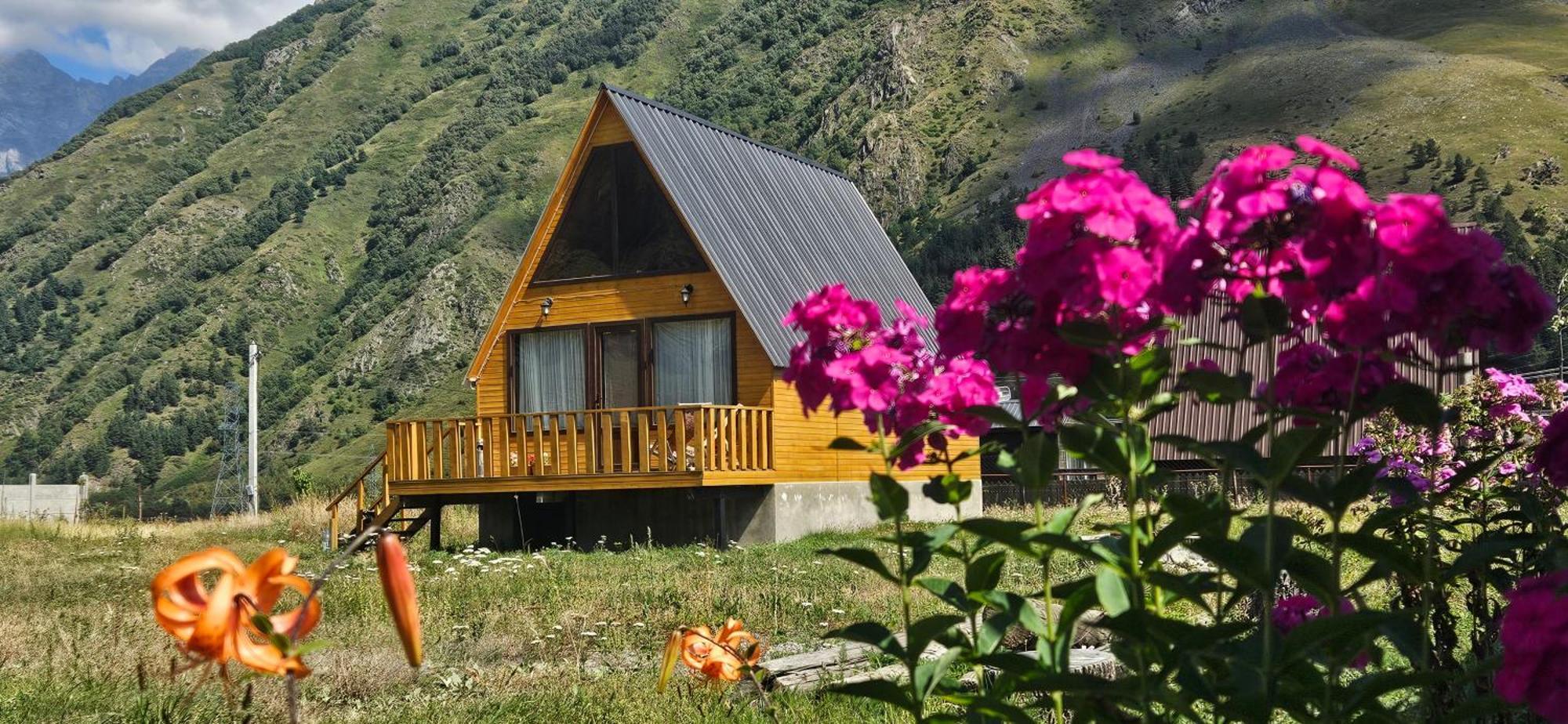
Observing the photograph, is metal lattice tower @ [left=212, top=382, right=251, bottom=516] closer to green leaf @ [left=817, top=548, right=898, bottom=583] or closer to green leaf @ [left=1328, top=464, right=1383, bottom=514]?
green leaf @ [left=817, top=548, right=898, bottom=583]

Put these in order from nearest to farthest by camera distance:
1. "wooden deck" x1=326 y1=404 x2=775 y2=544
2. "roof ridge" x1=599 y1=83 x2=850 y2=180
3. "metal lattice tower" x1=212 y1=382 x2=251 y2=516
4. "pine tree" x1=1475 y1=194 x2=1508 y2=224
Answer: "wooden deck" x1=326 y1=404 x2=775 y2=544
"roof ridge" x1=599 y1=83 x2=850 y2=180
"pine tree" x1=1475 y1=194 x2=1508 y2=224
"metal lattice tower" x1=212 y1=382 x2=251 y2=516

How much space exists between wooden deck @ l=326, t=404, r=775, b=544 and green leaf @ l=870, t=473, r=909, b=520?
638 inches

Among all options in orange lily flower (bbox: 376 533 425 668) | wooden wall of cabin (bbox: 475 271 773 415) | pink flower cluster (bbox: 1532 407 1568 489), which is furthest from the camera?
wooden wall of cabin (bbox: 475 271 773 415)

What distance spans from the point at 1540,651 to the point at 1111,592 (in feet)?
2.77

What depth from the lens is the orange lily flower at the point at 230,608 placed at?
7.86 feet

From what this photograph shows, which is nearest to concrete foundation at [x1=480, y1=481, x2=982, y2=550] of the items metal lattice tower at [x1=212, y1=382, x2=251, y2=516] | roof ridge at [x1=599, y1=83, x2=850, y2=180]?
roof ridge at [x1=599, y1=83, x2=850, y2=180]

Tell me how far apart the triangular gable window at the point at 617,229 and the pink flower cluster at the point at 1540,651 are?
1930 centimetres

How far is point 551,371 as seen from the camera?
22875 millimetres

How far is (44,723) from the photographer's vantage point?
649 cm

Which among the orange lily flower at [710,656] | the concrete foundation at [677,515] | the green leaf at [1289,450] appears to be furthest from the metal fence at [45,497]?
the green leaf at [1289,450]

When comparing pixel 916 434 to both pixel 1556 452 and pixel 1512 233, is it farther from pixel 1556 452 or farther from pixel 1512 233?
pixel 1512 233

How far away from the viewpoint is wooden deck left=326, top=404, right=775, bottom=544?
20062mm

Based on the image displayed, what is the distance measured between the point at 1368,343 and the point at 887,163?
4052 inches

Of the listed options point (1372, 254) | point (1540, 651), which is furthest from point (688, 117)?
point (1540, 651)
